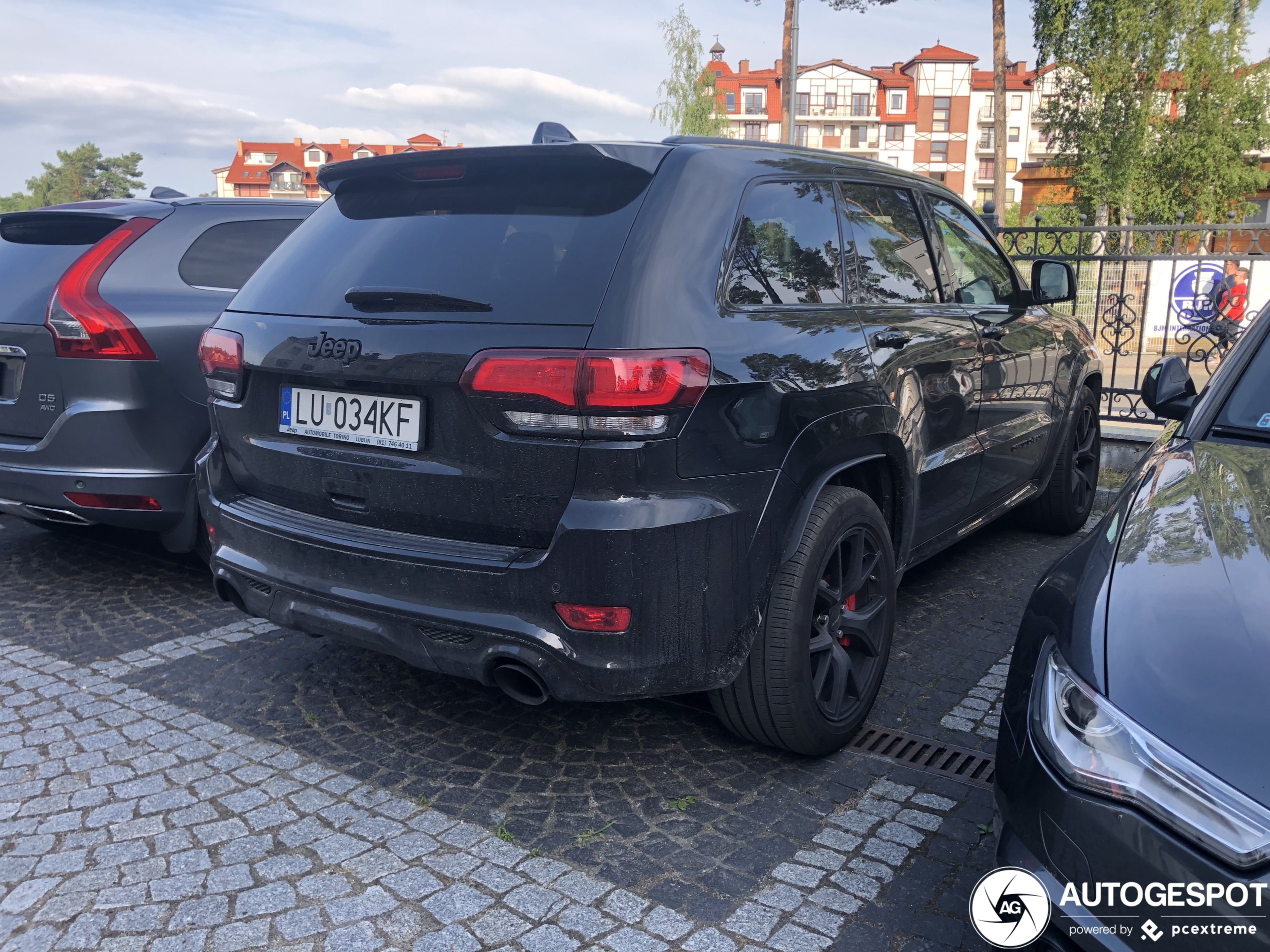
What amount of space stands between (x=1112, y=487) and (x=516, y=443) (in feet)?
19.8

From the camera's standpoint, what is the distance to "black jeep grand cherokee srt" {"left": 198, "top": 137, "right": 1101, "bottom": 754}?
2449mm

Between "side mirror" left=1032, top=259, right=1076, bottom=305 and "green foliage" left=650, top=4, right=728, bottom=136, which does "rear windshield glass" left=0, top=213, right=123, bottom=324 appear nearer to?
"side mirror" left=1032, top=259, right=1076, bottom=305

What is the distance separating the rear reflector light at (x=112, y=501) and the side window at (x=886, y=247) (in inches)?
120

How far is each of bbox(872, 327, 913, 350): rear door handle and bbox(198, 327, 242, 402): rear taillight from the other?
199 centimetres

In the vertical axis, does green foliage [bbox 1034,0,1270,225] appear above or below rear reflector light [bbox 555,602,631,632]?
above

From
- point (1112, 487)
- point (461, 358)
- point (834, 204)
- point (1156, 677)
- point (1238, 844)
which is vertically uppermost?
point (834, 204)

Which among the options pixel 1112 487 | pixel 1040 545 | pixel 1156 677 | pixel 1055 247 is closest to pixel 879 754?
pixel 1156 677

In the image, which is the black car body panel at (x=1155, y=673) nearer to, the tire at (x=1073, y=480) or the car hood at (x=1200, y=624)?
the car hood at (x=1200, y=624)

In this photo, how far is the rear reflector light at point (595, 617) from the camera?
2.46 meters

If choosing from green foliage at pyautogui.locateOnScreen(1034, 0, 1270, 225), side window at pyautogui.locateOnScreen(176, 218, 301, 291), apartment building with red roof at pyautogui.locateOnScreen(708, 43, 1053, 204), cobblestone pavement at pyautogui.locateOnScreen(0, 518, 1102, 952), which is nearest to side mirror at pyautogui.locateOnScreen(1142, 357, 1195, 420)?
cobblestone pavement at pyautogui.locateOnScreen(0, 518, 1102, 952)

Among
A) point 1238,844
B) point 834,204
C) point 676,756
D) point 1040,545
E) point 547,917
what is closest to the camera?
point 1238,844

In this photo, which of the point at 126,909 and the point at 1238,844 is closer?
the point at 1238,844

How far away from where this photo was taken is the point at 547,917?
7.64 feet

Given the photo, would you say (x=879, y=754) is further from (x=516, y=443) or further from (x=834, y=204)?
(x=834, y=204)
